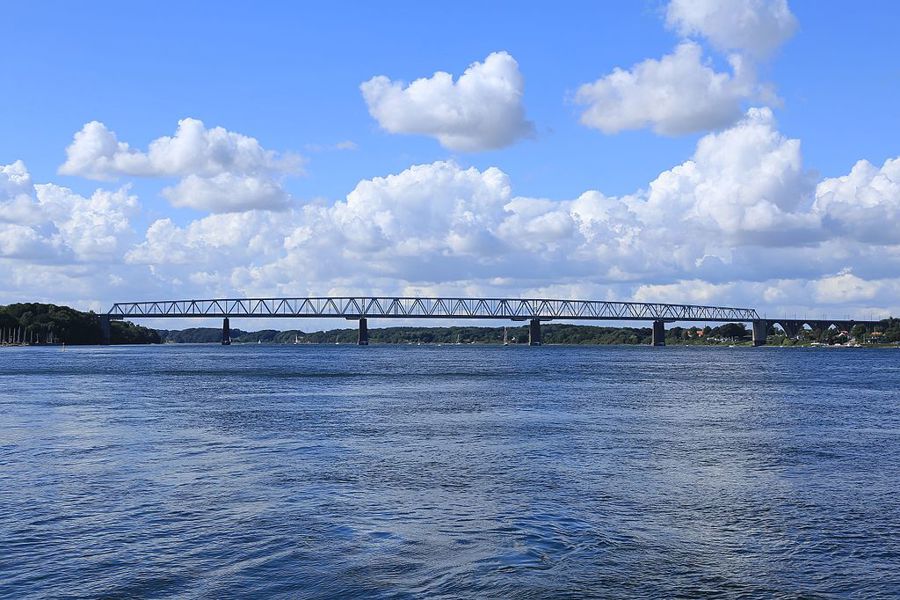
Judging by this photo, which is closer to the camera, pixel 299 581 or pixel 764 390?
pixel 299 581

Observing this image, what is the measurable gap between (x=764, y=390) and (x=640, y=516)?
2662 inches

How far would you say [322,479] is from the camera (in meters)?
31.4

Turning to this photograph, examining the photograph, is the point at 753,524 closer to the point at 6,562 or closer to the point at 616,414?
the point at 6,562

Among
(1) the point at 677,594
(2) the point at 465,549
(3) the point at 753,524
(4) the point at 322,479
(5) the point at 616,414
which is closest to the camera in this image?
(1) the point at 677,594

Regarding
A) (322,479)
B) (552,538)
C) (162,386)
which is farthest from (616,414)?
(162,386)

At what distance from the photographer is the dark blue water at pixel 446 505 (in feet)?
63.7

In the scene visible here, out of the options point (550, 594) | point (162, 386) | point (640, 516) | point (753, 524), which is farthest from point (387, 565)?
point (162, 386)

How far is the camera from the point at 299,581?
63.1 feet

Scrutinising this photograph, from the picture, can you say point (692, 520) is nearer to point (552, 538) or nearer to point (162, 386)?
point (552, 538)

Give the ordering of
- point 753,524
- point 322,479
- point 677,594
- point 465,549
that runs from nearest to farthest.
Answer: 1. point 677,594
2. point 465,549
3. point 753,524
4. point 322,479

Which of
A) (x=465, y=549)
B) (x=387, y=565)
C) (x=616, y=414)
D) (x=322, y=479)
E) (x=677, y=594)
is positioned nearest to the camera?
(x=677, y=594)

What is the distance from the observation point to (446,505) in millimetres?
26547

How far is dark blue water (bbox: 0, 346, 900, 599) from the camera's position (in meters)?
19.4

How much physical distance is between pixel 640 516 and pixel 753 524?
A: 307 centimetres
